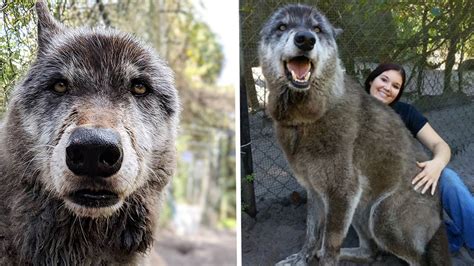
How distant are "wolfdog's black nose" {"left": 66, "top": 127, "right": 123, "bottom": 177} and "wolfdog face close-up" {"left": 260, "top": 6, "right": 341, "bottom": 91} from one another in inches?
35.1

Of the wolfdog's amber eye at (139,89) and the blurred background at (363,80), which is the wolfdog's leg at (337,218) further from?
the wolfdog's amber eye at (139,89)

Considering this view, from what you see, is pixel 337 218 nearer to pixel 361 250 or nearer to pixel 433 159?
pixel 361 250

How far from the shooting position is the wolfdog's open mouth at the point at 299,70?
1.94 meters

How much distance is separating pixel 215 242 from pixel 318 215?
1.97 meters

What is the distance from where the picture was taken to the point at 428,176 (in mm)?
2166

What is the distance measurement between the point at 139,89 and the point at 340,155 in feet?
3.05

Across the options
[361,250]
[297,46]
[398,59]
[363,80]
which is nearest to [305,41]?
[297,46]

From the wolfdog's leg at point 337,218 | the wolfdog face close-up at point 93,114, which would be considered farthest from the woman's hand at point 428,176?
the wolfdog face close-up at point 93,114

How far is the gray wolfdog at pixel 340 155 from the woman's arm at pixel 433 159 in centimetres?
4

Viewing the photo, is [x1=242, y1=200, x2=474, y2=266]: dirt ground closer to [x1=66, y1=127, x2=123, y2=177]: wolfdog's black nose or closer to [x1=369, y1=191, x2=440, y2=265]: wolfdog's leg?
[x1=369, y1=191, x2=440, y2=265]: wolfdog's leg

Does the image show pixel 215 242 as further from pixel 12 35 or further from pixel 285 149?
pixel 12 35

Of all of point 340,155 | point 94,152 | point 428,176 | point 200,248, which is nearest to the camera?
point 94,152

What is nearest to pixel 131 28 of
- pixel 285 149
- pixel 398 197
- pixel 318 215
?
pixel 285 149

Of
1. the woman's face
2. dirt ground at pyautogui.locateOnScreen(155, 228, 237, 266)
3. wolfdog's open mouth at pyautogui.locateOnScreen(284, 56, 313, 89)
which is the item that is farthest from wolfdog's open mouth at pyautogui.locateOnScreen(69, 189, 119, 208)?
dirt ground at pyautogui.locateOnScreen(155, 228, 237, 266)
